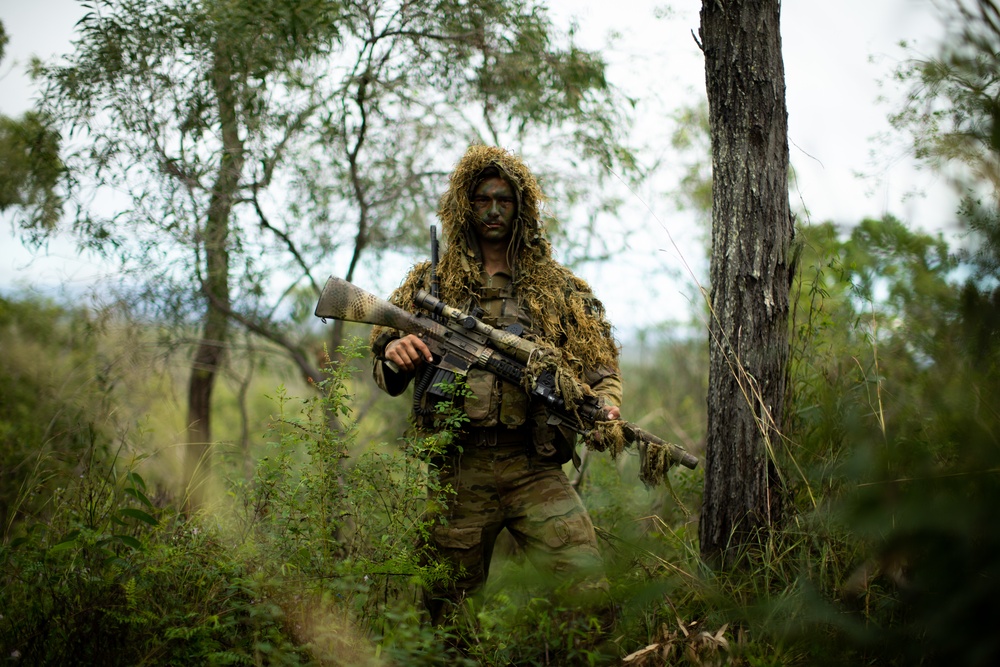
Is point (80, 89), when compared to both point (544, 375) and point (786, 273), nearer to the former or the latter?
point (544, 375)

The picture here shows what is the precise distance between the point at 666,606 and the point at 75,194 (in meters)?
4.60

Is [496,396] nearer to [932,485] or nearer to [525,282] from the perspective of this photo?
[525,282]

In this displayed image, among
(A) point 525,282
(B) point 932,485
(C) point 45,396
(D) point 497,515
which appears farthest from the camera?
(C) point 45,396

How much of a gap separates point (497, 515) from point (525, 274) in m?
1.25

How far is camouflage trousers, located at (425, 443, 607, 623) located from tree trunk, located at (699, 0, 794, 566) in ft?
2.18

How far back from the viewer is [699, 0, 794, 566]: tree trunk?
3230 millimetres

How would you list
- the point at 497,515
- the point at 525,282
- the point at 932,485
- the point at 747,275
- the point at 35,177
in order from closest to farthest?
the point at 932,485 → the point at 747,275 → the point at 497,515 → the point at 525,282 → the point at 35,177

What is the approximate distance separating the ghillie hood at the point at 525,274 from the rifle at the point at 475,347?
0.52ft

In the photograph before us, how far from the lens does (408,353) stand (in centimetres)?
363

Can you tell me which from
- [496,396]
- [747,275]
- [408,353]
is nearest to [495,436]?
[496,396]

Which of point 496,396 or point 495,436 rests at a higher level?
point 496,396

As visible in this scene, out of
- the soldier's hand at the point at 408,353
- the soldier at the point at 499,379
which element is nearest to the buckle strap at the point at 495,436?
the soldier at the point at 499,379

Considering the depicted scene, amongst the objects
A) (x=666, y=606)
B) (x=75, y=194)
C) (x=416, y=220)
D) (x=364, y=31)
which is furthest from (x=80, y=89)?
(x=666, y=606)

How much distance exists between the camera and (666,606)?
9.68 ft
